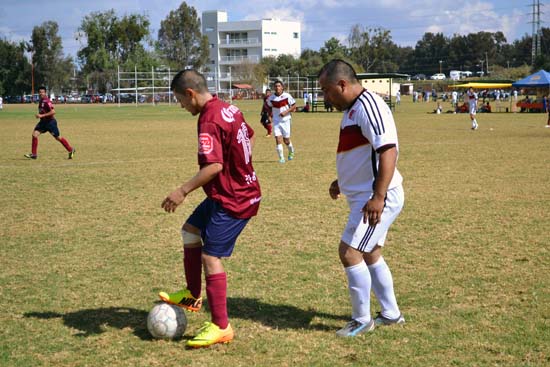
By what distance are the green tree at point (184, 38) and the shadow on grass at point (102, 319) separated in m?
116

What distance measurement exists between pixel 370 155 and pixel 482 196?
7470mm

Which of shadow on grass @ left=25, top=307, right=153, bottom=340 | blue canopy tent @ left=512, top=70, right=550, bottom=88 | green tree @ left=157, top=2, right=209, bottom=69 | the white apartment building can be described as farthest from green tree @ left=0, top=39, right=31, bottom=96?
shadow on grass @ left=25, top=307, right=153, bottom=340

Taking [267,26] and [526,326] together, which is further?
[267,26]

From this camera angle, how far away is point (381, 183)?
4.86 metres

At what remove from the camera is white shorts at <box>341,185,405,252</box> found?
507 centimetres

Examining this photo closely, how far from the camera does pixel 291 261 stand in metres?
7.72

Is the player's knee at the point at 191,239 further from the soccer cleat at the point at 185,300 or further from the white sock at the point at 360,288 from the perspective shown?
the white sock at the point at 360,288

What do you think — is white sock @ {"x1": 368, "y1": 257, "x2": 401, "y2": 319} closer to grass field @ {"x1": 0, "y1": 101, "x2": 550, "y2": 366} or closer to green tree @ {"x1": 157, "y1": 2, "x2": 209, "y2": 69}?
grass field @ {"x1": 0, "y1": 101, "x2": 550, "y2": 366}

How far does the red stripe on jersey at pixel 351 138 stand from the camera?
199 inches

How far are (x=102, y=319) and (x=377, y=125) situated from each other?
9.74 ft

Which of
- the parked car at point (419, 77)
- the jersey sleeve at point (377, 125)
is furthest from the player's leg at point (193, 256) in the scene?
the parked car at point (419, 77)

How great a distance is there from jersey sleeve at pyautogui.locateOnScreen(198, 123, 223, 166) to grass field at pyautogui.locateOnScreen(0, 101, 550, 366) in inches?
58.6

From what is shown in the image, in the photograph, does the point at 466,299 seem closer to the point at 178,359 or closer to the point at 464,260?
the point at 464,260

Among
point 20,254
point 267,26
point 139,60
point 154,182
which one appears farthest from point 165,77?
point 20,254
